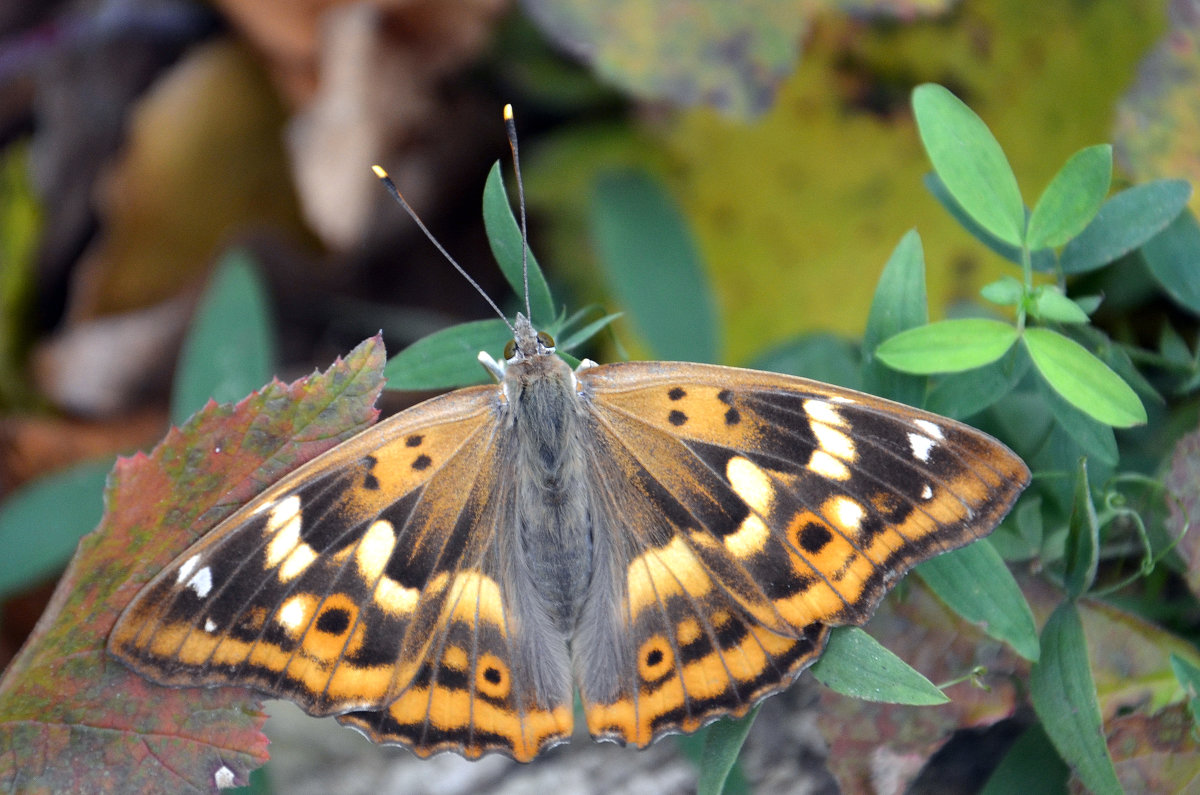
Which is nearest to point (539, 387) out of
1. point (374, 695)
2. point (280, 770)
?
point (374, 695)

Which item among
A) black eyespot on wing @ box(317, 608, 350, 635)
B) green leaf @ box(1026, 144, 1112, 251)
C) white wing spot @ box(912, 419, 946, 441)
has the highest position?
green leaf @ box(1026, 144, 1112, 251)

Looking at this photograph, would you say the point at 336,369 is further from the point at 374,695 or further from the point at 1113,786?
the point at 1113,786

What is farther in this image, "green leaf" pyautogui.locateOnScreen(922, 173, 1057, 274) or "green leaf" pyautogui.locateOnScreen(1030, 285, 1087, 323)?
"green leaf" pyautogui.locateOnScreen(922, 173, 1057, 274)

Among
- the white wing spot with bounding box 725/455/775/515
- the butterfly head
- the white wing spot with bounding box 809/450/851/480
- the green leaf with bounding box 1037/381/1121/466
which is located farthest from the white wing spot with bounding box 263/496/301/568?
the green leaf with bounding box 1037/381/1121/466

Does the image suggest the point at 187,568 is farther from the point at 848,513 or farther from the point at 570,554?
the point at 848,513

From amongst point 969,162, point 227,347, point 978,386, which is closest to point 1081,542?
point 978,386

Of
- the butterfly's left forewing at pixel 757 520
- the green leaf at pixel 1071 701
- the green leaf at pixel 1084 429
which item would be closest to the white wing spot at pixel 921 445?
the butterfly's left forewing at pixel 757 520

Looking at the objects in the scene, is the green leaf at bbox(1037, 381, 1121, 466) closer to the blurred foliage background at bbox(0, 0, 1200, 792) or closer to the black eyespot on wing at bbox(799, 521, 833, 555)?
the black eyespot on wing at bbox(799, 521, 833, 555)
